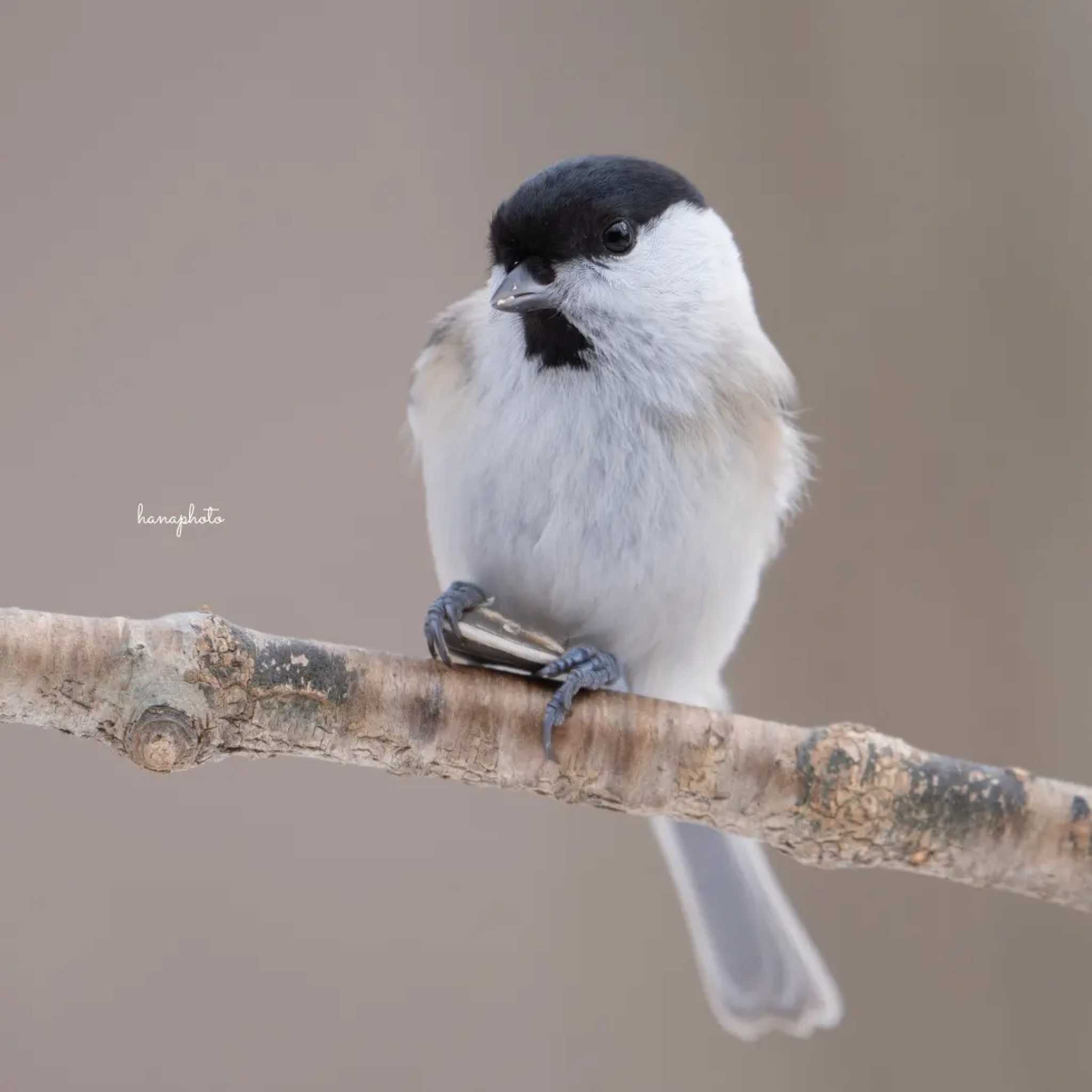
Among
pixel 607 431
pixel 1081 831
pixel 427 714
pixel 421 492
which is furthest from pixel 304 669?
pixel 1081 831

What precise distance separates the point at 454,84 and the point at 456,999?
1.27 m

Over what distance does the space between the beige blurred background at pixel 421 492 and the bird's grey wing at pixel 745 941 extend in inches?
17.6

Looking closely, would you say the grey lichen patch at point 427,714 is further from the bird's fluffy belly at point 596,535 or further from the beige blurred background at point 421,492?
the beige blurred background at point 421,492

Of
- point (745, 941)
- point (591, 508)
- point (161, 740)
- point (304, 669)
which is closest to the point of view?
point (161, 740)

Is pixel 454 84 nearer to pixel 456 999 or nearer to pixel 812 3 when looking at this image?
pixel 812 3

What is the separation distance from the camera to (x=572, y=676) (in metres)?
1.03

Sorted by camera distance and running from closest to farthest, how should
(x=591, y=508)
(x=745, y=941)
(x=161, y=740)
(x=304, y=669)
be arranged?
1. (x=161, y=740)
2. (x=304, y=669)
3. (x=591, y=508)
4. (x=745, y=941)

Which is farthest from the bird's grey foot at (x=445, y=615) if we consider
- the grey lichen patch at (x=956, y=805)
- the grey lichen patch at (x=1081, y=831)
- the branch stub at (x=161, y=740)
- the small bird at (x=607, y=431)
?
the grey lichen patch at (x=1081, y=831)

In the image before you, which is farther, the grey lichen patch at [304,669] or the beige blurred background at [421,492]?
the beige blurred background at [421,492]

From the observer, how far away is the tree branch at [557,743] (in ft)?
2.86

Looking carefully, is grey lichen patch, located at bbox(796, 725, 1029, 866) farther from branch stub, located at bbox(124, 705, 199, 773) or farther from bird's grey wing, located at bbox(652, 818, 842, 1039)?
branch stub, located at bbox(124, 705, 199, 773)

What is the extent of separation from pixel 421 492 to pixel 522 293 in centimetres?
43

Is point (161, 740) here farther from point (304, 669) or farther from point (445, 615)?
point (445, 615)

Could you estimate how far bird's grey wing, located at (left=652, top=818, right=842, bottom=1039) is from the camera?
1.28 meters
